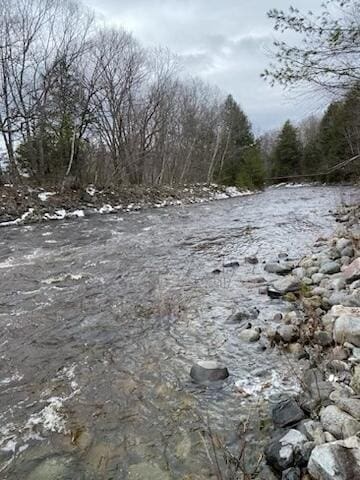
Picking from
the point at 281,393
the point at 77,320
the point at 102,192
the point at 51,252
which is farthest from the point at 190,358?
the point at 102,192

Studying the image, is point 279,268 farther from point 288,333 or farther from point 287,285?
point 288,333

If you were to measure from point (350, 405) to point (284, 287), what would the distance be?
10.7ft

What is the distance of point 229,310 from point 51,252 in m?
5.60

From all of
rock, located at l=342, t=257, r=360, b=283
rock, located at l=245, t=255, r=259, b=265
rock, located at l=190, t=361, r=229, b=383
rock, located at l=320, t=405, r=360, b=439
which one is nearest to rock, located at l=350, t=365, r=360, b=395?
rock, located at l=320, t=405, r=360, b=439

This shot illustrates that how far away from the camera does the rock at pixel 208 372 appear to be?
3.63 metres

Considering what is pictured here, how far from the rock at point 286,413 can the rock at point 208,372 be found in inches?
27.2

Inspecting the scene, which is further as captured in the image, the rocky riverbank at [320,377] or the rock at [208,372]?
the rock at [208,372]

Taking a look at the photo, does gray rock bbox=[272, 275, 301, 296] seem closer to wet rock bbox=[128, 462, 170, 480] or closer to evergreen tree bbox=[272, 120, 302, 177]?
A: wet rock bbox=[128, 462, 170, 480]

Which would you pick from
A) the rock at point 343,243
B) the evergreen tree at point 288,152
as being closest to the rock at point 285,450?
the rock at point 343,243

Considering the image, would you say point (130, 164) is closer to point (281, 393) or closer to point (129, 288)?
point (129, 288)

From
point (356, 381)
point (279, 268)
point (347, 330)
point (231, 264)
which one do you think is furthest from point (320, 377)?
point (231, 264)

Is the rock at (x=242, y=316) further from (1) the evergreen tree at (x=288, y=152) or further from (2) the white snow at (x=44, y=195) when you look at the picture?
(1) the evergreen tree at (x=288, y=152)

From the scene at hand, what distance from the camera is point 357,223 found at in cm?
1019

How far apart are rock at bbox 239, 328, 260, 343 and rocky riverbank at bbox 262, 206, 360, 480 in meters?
0.13
